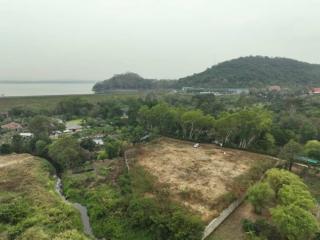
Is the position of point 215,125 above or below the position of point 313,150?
above

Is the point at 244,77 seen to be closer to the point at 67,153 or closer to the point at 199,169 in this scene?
the point at 199,169

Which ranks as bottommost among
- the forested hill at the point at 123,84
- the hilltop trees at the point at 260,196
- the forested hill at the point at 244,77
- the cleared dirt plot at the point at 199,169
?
the cleared dirt plot at the point at 199,169

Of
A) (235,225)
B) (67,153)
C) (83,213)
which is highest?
(67,153)

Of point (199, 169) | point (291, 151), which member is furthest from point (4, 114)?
point (291, 151)

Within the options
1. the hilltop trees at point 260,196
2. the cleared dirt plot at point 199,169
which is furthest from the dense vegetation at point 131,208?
the hilltop trees at point 260,196

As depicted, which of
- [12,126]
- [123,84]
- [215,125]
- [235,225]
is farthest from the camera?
[123,84]

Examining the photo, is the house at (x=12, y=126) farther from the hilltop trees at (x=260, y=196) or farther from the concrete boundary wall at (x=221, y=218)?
the hilltop trees at (x=260, y=196)
